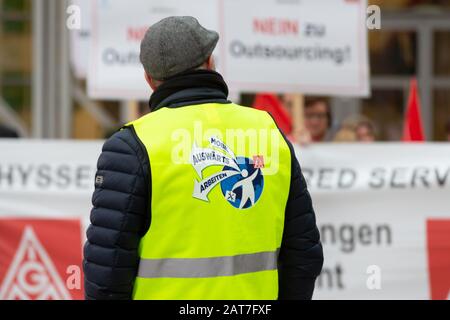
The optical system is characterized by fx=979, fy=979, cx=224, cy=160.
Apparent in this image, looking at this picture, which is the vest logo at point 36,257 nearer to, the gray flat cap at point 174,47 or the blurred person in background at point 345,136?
the blurred person in background at point 345,136

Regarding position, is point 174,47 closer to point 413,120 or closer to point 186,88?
point 186,88

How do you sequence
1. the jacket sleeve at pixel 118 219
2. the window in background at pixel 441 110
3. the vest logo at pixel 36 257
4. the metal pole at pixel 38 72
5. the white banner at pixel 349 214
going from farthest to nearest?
the window in background at pixel 441 110 < the metal pole at pixel 38 72 < the white banner at pixel 349 214 < the vest logo at pixel 36 257 < the jacket sleeve at pixel 118 219

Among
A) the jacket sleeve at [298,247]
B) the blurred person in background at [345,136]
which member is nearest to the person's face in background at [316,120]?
the blurred person in background at [345,136]

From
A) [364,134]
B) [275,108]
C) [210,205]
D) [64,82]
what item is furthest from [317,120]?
[210,205]

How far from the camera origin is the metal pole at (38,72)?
8.56 metres

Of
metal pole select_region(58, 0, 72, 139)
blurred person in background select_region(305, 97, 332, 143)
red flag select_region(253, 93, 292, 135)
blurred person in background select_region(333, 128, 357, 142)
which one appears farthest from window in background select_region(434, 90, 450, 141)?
red flag select_region(253, 93, 292, 135)

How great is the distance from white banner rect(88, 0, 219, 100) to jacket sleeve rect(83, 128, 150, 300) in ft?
10.6

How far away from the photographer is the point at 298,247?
3.12 m

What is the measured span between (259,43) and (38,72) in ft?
10.3

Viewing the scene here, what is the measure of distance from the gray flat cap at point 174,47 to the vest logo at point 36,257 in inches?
104

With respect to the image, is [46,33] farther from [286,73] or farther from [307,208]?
[307,208]

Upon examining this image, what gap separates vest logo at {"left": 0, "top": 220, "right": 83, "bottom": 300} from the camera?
5414 mm

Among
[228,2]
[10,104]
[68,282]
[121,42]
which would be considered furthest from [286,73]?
[10,104]

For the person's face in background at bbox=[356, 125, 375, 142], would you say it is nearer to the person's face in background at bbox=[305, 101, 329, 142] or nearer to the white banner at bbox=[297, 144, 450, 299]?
the person's face in background at bbox=[305, 101, 329, 142]
